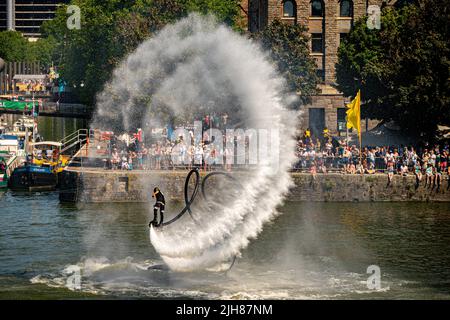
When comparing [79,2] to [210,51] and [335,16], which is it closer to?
[335,16]

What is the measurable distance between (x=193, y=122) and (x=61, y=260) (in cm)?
2445

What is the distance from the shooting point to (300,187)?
235 feet

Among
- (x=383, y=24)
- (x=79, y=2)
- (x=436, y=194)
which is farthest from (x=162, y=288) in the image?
(x=79, y=2)

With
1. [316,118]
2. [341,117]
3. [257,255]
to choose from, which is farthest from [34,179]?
[257,255]

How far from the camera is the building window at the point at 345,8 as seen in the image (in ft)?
353

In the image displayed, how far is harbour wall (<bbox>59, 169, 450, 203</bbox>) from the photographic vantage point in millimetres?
70812

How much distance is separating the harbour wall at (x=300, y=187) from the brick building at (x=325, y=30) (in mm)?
33678

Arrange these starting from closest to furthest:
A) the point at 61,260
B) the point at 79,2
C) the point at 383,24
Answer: the point at 61,260, the point at 383,24, the point at 79,2

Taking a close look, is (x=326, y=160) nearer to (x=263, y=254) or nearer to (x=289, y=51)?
(x=289, y=51)

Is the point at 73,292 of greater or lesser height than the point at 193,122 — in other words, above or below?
below

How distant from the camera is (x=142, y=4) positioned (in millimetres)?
101812

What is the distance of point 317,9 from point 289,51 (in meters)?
19.7

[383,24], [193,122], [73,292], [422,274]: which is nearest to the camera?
[73,292]

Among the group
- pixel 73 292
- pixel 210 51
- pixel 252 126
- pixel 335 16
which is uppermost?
pixel 335 16
